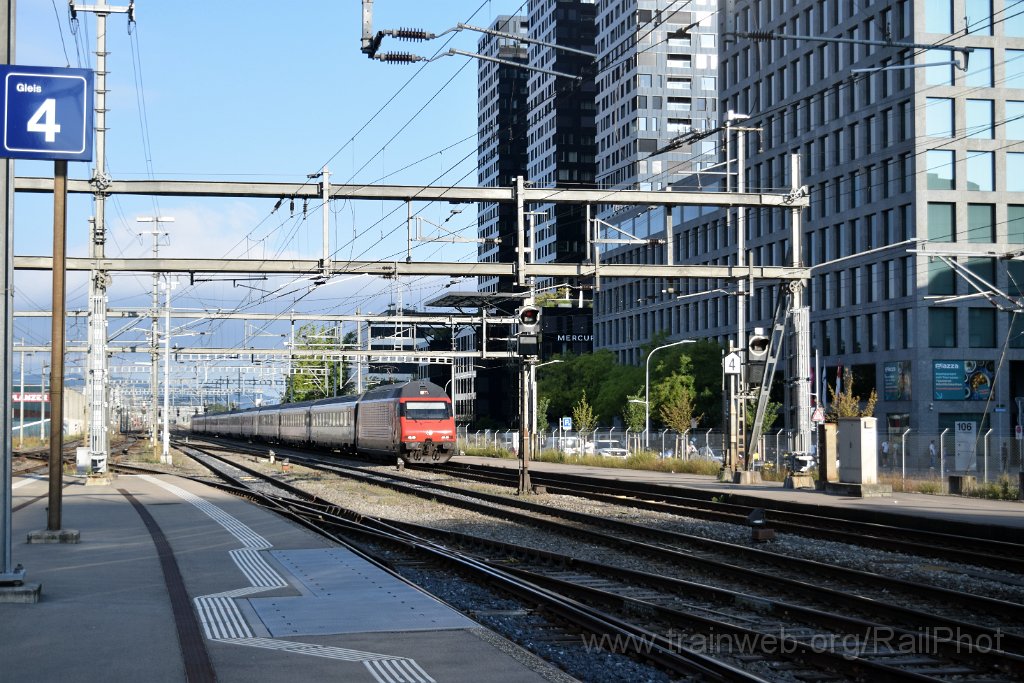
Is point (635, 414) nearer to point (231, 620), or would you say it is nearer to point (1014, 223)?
point (1014, 223)

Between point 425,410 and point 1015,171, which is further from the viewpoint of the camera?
point 1015,171

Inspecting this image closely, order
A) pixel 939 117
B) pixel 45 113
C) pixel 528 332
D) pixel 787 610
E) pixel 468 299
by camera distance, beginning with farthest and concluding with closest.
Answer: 1. pixel 939 117
2. pixel 468 299
3. pixel 528 332
4. pixel 45 113
5. pixel 787 610

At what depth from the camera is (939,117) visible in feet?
212

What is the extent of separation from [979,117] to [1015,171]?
3860 millimetres

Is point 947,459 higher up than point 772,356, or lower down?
lower down

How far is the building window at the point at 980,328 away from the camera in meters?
65.6

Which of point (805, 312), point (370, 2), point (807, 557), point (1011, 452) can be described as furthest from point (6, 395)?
point (1011, 452)

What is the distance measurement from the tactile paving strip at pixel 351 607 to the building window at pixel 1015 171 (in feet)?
198

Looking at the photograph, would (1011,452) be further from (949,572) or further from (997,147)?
(997,147)

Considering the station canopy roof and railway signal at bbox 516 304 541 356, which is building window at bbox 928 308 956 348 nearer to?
the station canopy roof

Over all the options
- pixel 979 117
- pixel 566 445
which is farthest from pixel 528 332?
pixel 979 117

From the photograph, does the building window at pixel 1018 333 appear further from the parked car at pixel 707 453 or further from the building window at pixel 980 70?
the parked car at pixel 707 453

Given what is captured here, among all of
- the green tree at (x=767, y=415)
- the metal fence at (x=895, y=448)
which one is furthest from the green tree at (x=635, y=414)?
the metal fence at (x=895, y=448)

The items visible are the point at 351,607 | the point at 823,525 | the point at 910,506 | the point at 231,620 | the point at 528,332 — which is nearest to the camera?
the point at 231,620
